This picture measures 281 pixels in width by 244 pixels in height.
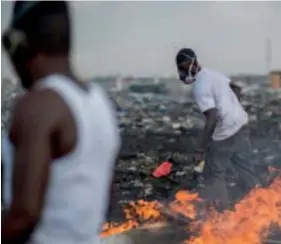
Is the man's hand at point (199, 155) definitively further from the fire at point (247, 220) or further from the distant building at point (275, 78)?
the distant building at point (275, 78)

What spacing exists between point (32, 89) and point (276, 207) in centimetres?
467

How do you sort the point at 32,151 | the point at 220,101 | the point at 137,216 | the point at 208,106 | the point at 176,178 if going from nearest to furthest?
the point at 32,151, the point at 208,106, the point at 220,101, the point at 137,216, the point at 176,178

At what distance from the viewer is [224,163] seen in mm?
6547

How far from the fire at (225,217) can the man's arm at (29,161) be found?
3434mm

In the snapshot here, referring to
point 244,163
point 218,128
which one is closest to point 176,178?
point 244,163

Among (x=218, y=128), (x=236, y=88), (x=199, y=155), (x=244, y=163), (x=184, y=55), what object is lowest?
(x=244, y=163)

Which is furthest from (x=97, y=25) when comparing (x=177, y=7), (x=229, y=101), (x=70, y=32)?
(x=70, y=32)

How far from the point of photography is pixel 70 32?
7.43 feet

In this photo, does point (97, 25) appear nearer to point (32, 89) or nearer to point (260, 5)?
point (260, 5)

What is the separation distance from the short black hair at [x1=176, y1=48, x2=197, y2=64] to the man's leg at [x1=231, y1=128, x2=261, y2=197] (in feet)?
2.32

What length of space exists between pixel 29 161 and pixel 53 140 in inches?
3.2

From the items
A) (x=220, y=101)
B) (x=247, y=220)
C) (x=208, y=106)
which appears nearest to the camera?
(x=247, y=220)

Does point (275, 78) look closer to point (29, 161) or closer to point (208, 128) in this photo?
point (208, 128)

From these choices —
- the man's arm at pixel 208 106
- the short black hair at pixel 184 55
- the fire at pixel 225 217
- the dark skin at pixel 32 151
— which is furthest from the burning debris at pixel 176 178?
the dark skin at pixel 32 151
